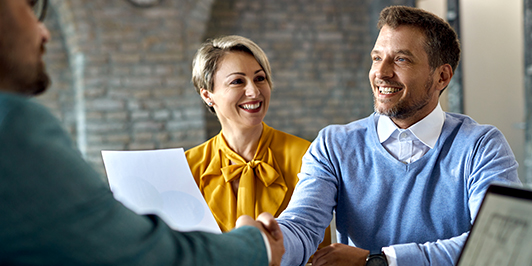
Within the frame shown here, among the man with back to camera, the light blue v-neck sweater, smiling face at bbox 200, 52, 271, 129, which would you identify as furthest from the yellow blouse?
the man with back to camera

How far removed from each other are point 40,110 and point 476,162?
3.55 ft

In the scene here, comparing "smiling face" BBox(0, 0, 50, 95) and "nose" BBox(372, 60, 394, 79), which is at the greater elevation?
"smiling face" BBox(0, 0, 50, 95)

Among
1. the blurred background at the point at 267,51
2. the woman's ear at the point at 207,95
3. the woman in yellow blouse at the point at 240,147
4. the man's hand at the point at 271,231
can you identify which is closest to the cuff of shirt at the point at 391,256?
the man's hand at the point at 271,231

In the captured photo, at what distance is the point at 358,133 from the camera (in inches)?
56.7

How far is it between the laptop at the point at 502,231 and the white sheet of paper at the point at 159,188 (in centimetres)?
72

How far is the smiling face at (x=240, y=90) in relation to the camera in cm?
192

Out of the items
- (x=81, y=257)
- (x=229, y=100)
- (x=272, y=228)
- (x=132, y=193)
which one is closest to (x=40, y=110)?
(x=81, y=257)

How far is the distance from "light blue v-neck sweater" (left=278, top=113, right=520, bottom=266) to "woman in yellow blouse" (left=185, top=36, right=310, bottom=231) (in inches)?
13.3

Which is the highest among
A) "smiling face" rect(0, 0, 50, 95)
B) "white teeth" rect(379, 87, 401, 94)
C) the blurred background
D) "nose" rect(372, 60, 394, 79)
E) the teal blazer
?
"smiling face" rect(0, 0, 50, 95)

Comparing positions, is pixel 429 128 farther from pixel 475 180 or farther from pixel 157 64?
pixel 157 64

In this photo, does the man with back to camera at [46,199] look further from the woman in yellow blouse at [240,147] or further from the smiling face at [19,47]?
the woman in yellow blouse at [240,147]

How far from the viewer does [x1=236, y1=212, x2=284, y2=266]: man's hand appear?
86 cm

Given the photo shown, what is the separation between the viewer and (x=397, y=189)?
4.25 feet

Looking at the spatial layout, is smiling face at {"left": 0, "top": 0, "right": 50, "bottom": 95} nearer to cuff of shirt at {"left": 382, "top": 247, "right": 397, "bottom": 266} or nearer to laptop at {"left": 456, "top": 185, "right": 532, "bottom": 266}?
laptop at {"left": 456, "top": 185, "right": 532, "bottom": 266}
